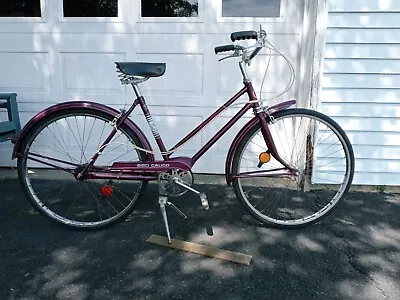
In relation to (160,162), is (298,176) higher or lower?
lower

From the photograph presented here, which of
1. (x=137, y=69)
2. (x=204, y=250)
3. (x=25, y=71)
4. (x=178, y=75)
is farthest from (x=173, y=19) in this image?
(x=204, y=250)

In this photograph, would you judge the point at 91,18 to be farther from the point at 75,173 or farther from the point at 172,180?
the point at 172,180

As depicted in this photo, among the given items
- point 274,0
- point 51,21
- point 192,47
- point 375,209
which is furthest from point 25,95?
point 375,209

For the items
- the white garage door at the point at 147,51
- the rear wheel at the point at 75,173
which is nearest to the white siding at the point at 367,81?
the white garage door at the point at 147,51

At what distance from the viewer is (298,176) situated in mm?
2803

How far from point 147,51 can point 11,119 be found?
1221 millimetres

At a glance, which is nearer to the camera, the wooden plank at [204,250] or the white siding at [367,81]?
the wooden plank at [204,250]

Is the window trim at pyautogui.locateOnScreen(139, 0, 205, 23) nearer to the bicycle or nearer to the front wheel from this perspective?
the bicycle

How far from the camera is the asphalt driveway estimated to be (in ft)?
6.70

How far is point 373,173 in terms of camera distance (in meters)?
3.29

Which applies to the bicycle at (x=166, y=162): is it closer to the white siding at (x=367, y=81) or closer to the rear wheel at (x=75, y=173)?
the rear wheel at (x=75, y=173)

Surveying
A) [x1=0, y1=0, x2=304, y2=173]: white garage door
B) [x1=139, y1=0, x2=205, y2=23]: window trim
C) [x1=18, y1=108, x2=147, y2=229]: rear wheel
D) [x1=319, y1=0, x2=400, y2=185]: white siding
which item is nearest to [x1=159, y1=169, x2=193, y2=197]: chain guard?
[x1=18, y1=108, x2=147, y2=229]: rear wheel

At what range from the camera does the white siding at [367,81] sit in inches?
118

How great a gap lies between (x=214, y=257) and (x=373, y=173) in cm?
169
